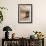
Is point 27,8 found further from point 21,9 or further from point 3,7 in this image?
point 3,7

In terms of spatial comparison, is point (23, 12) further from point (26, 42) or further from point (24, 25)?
point (26, 42)

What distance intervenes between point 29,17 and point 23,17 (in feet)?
0.55

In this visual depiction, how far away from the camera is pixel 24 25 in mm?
4312

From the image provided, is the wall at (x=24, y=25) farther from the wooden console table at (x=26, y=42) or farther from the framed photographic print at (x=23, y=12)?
the wooden console table at (x=26, y=42)

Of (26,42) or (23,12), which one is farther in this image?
(23,12)

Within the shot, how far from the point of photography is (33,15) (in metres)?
4.30

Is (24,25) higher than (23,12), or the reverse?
(23,12)

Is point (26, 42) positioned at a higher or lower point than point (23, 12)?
lower

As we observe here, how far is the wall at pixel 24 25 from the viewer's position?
4289mm

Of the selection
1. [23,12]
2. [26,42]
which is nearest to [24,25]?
[23,12]

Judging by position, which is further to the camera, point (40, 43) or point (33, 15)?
point (33, 15)

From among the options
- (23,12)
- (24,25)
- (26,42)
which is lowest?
(26,42)

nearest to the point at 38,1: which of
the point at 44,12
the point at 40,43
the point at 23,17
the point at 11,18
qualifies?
the point at 44,12

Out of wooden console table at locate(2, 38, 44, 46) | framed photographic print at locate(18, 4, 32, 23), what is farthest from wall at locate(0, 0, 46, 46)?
A: wooden console table at locate(2, 38, 44, 46)
